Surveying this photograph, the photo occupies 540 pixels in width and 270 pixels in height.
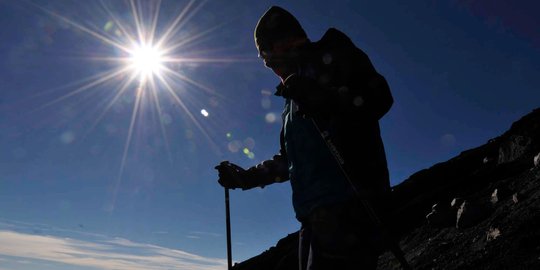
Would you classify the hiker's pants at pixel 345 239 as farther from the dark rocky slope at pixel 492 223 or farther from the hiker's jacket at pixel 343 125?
the dark rocky slope at pixel 492 223

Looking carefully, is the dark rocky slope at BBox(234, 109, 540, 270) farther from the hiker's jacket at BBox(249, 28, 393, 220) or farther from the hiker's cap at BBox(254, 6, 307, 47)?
the hiker's cap at BBox(254, 6, 307, 47)

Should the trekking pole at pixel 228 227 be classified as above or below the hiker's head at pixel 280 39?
below

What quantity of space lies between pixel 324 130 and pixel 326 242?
A: 75cm

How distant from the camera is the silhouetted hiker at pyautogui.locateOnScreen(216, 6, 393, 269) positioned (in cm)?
264

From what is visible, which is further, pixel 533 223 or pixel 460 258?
pixel 460 258

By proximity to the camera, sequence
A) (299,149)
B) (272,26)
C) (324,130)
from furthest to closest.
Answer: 1. (272,26)
2. (299,149)
3. (324,130)

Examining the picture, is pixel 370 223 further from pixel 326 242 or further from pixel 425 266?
pixel 425 266

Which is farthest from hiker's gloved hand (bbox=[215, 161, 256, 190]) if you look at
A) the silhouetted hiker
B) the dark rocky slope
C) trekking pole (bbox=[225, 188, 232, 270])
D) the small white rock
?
the small white rock

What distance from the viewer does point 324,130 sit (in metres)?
2.80

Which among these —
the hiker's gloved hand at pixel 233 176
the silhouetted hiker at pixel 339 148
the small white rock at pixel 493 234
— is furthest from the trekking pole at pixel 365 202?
the small white rock at pixel 493 234

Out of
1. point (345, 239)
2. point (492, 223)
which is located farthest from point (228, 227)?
point (492, 223)

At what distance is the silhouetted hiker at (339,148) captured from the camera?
2643 mm

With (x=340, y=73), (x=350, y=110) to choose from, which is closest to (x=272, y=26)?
(x=340, y=73)

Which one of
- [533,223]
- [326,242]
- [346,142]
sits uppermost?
[533,223]
